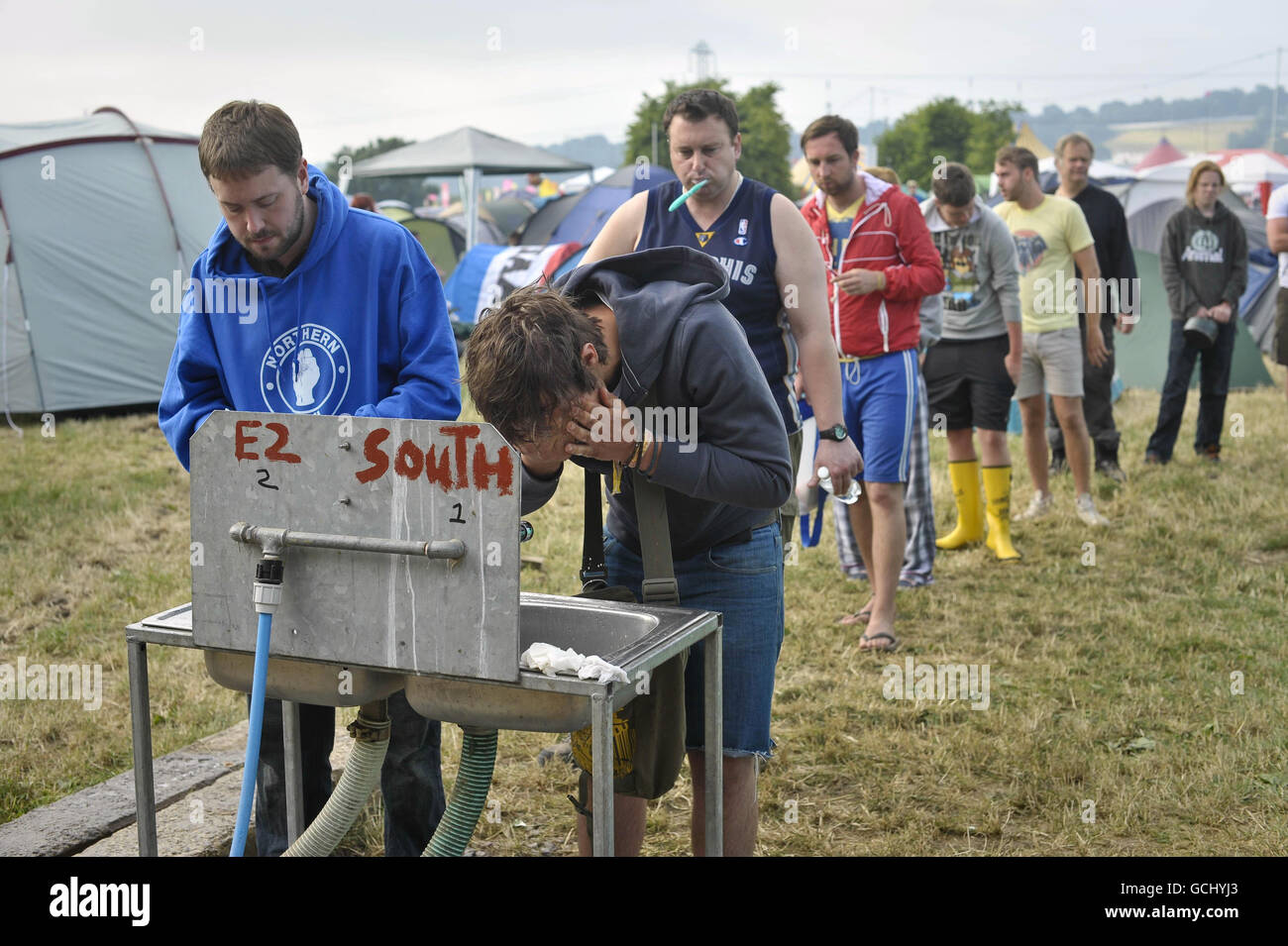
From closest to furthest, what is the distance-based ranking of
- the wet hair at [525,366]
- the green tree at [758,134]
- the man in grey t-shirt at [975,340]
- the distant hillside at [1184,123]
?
the wet hair at [525,366]
the man in grey t-shirt at [975,340]
the green tree at [758,134]
the distant hillside at [1184,123]

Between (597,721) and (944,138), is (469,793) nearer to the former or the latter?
(597,721)

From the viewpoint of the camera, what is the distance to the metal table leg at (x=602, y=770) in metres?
1.64

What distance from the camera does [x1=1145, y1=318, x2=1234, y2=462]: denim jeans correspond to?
7477 mm

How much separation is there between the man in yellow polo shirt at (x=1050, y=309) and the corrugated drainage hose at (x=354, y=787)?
474cm

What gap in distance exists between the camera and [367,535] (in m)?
1.69

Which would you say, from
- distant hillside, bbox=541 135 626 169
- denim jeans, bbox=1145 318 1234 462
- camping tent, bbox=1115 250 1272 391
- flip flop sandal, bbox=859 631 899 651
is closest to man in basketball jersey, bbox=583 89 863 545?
flip flop sandal, bbox=859 631 899 651

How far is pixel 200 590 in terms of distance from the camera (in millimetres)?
1802

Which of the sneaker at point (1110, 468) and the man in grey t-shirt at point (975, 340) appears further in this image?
the sneaker at point (1110, 468)

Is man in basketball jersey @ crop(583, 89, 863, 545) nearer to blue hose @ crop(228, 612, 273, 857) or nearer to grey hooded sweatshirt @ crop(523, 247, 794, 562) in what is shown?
grey hooded sweatshirt @ crop(523, 247, 794, 562)

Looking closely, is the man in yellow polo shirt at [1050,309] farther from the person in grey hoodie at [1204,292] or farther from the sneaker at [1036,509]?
the person in grey hoodie at [1204,292]

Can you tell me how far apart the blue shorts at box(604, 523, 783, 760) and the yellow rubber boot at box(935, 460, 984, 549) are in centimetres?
376

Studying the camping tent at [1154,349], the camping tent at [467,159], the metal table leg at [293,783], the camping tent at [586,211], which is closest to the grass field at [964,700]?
the metal table leg at [293,783]

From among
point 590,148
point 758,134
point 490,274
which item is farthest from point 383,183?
point 590,148

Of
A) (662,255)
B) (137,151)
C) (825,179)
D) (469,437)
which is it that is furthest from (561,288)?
(137,151)
